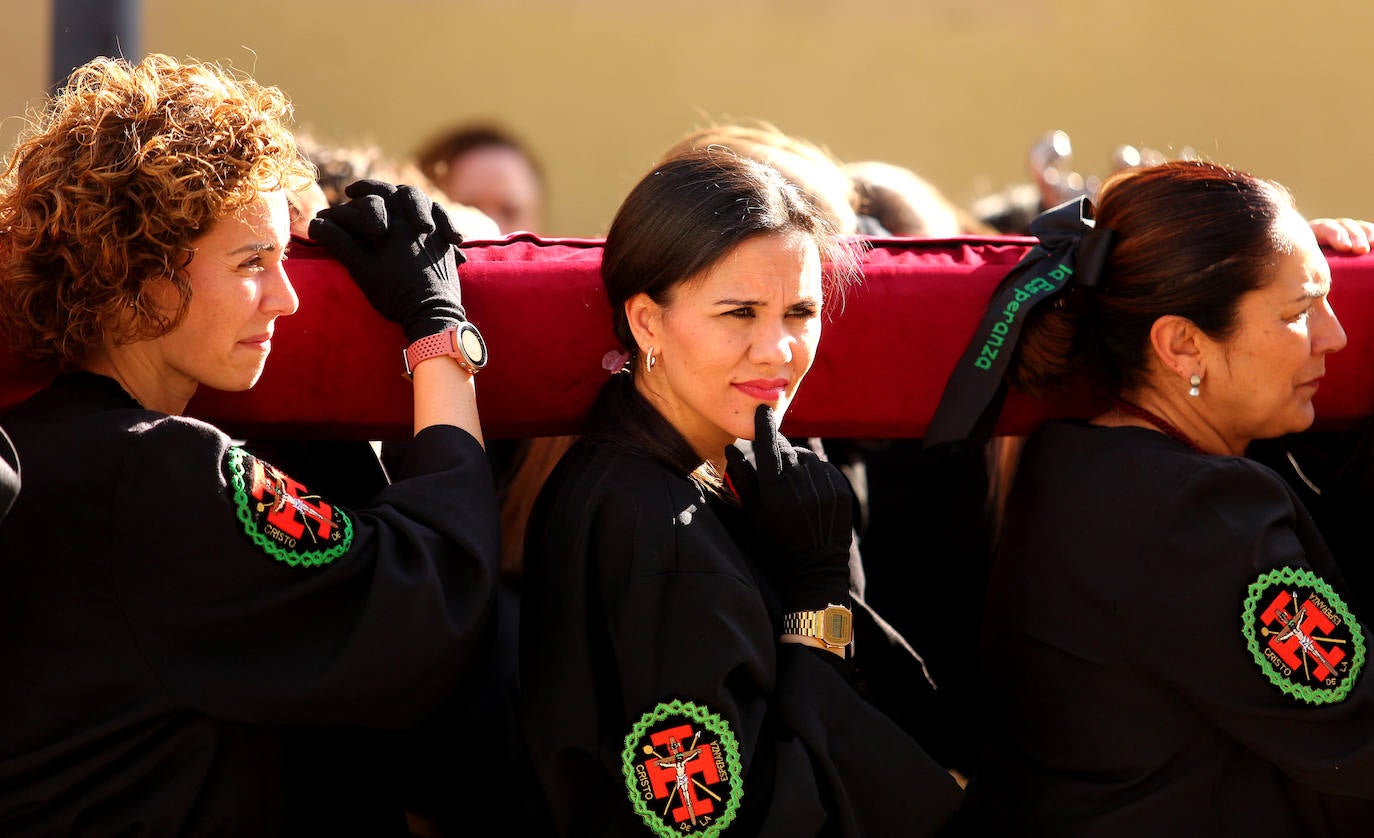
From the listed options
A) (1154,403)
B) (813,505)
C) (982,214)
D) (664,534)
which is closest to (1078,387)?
(1154,403)

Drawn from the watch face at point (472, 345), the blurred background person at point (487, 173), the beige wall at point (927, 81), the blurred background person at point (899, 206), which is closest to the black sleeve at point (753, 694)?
the watch face at point (472, 345)

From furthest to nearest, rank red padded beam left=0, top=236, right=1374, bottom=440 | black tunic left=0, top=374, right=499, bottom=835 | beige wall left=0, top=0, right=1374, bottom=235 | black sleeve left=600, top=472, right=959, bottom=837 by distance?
beige wall left=0, top=0, right=1374, bottom=235 < red padded beam left=0, top=236, right=1374, bottom=440 < black sleeve left=600, top=472, right=959, bottom=837 < black tunic left=0, top=374, right=499, bottom=835

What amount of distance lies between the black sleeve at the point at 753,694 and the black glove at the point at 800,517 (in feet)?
0.26

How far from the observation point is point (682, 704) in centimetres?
172

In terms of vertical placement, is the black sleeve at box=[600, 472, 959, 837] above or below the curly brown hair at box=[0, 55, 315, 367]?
below

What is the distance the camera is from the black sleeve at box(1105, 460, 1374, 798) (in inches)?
73.2

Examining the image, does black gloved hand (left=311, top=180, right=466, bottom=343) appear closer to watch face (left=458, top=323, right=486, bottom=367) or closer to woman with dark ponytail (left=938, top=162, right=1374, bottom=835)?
watch face (left=458, top=323, right=486, bottom=367)

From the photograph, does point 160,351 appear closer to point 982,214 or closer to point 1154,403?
point 1154,403

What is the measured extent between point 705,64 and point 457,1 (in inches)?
34.9

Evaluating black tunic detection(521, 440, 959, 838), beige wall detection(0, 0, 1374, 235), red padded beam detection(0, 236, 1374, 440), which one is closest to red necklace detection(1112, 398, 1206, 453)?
red padded beam detection(0, 236, 1374, 440)

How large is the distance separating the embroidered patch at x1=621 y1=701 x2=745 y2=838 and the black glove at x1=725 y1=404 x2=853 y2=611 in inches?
9.8

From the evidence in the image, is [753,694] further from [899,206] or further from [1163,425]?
[899,206]

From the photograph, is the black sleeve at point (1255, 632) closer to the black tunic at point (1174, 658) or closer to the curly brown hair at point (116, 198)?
the black tunic at point (1174, 658)

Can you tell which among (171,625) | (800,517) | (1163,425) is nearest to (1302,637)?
(1163,425)
